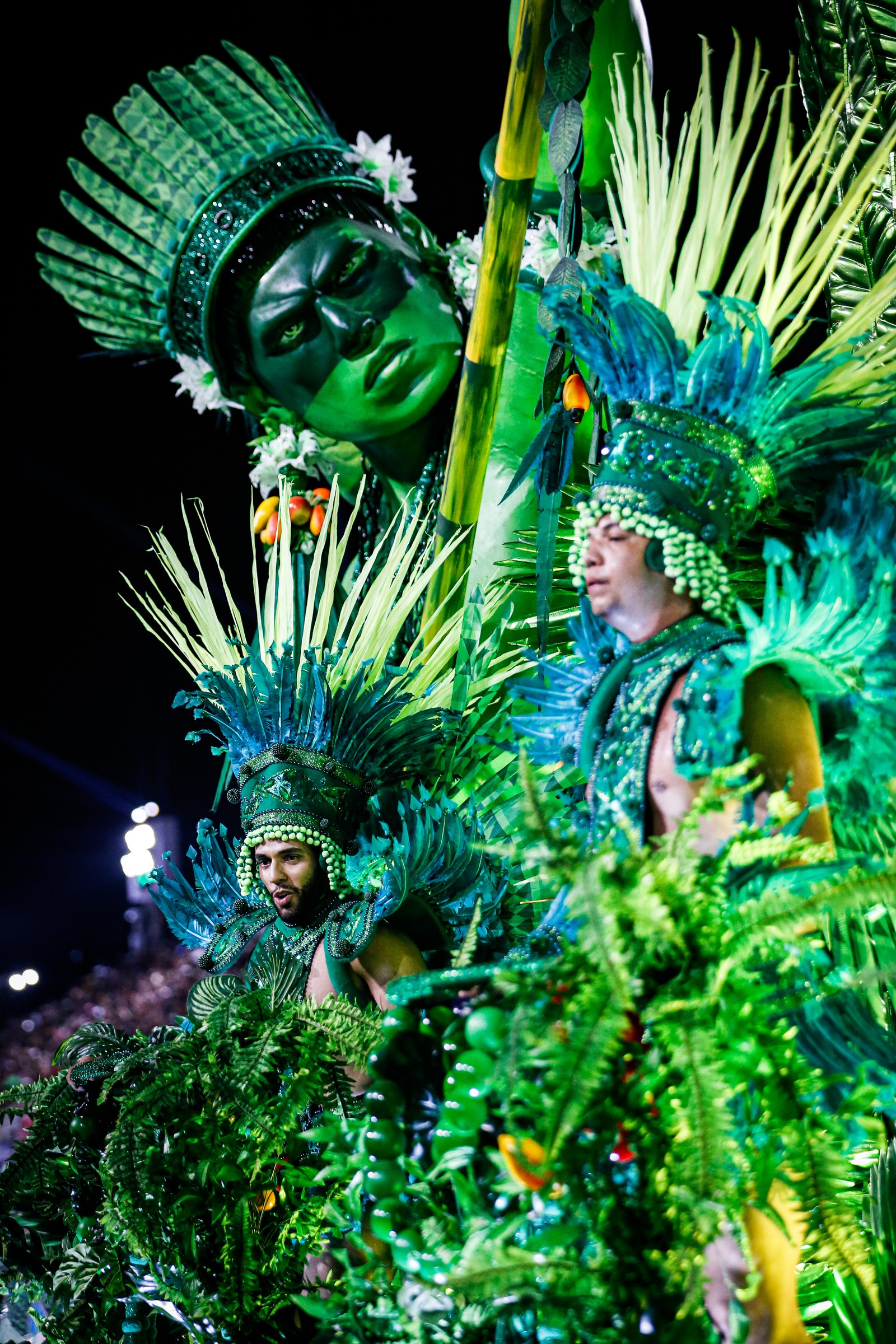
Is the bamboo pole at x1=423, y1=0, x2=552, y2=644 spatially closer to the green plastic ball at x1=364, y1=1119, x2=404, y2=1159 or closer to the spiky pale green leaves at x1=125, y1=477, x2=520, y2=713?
the spiky pale green leaves at x1=125, y1=477, x2=520, y2=713

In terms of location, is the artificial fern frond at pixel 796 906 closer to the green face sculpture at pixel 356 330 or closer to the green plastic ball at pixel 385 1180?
the green plastic ball at pixel 385 1180

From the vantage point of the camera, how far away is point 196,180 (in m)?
2.72

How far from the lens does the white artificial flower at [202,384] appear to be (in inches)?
116

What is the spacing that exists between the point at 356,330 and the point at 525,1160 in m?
2.05

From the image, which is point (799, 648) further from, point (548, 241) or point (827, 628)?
point (548, 241)

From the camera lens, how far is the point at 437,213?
11.5ft

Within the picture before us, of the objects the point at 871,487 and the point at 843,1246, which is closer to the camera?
the point at 843,1246

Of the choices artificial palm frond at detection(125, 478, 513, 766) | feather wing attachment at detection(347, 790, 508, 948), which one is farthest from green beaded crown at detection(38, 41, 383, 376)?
feather wing attachment at detection(347, 790, 508, 948)

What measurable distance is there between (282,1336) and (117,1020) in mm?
2935

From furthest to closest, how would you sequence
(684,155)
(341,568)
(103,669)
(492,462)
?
(103,669)
(341,568)
(492,462)
(684,155)

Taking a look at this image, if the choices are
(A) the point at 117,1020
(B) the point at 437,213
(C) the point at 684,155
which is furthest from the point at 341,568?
(A) the point at 117,1020

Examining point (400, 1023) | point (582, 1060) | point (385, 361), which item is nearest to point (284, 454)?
point (385, 361)

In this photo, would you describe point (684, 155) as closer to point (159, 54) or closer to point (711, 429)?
point (711, 429)

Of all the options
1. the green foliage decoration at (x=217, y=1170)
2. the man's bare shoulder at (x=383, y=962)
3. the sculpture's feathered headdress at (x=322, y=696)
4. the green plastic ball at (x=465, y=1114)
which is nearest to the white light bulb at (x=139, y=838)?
the sculpture's feathered headdress at (x=322, y=696)
